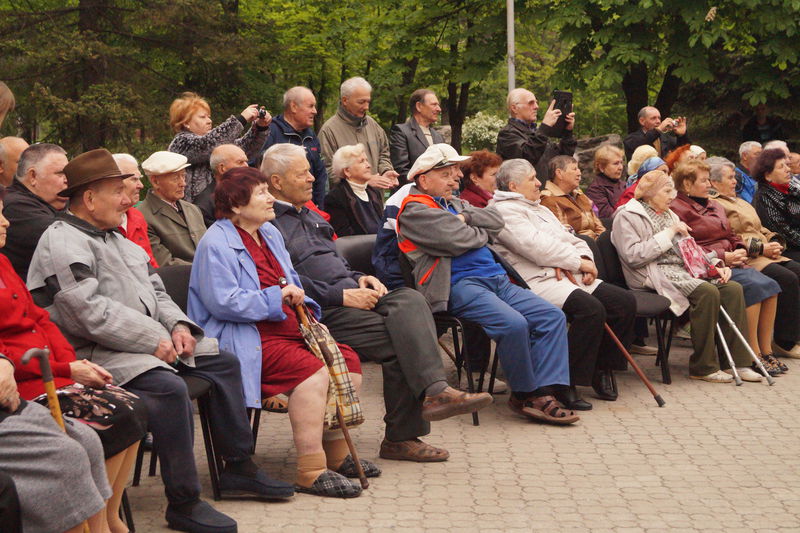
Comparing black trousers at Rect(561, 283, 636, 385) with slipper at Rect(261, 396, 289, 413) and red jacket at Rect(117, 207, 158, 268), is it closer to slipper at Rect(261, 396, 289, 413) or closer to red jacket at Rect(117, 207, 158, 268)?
slipper at Rect(261, 396, 289, 413)

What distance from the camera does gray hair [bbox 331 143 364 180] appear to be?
7.81m

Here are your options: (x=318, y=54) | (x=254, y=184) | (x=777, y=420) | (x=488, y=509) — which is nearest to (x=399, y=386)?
(x=488, y=509)

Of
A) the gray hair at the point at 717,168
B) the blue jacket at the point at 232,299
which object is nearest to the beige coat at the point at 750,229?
the gray hair at the point at 717,168

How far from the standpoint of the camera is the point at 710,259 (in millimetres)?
8172

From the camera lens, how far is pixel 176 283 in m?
5.54

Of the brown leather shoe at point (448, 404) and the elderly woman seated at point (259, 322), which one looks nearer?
the elderly woman seated at point (259, 322)

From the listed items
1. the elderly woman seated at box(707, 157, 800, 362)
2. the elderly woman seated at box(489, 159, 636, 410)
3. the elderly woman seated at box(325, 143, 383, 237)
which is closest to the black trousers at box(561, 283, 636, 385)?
the elderly woman seated at box(489, 159, 636, 410)

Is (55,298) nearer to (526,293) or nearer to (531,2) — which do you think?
(526,293)

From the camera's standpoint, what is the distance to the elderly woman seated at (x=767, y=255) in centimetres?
866

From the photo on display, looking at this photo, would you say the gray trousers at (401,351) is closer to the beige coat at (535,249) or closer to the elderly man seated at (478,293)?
the elderly man seated at (478,293)

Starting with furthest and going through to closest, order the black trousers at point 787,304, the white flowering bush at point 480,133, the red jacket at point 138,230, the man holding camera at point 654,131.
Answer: the white flowering bush at point 480,133 < the man holding camera at point 654,131 < the black trousers at point 787,304 < the red jacket at point 138,230

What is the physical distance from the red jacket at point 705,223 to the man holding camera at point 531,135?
1.13 meters

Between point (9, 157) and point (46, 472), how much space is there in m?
Answer: 2.92

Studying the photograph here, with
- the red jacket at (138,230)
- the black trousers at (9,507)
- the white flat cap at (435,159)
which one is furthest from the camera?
the white flat cap at (435,159)
